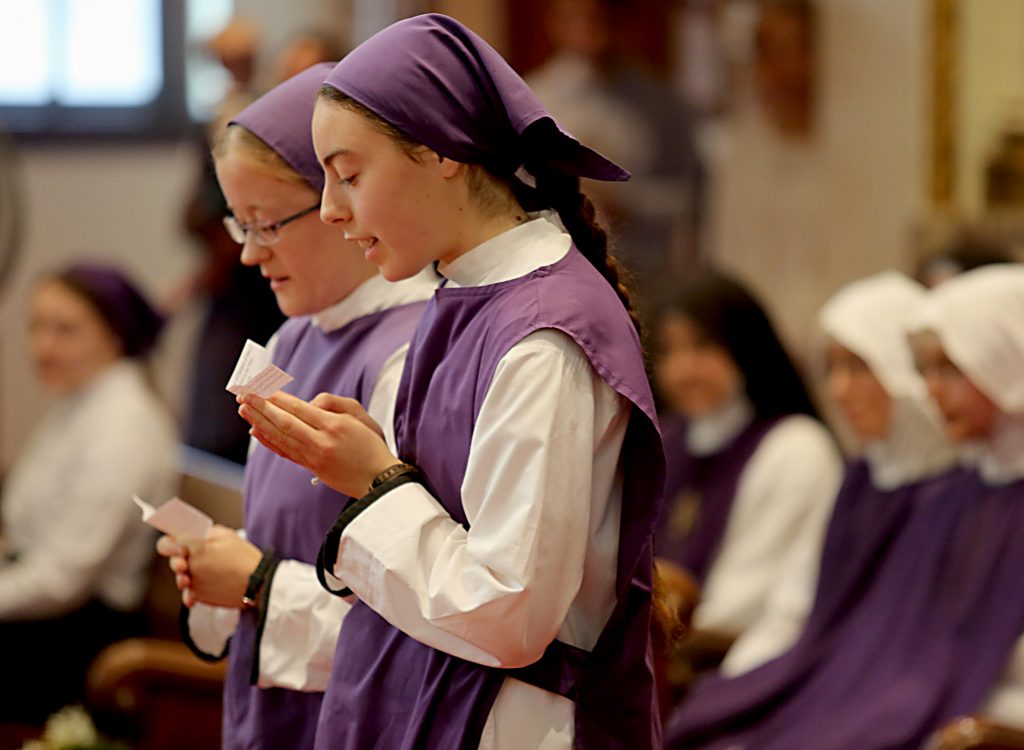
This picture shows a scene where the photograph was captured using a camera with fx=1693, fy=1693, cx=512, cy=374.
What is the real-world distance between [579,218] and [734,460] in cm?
331

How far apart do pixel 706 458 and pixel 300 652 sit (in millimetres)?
3225

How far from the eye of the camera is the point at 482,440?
209 cm

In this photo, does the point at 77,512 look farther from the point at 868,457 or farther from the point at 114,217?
the point at 114,217

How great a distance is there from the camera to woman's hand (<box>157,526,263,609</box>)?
2619mm

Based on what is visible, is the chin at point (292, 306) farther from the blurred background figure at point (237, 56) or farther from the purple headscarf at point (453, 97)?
the blurred background figure at point (237, 56)

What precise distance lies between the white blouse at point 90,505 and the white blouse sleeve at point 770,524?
1.80m

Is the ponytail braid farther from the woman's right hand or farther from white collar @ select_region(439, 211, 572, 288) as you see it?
the woman's right hand

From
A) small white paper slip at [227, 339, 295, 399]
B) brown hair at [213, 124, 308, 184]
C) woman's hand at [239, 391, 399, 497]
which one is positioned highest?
brown hair at [213, 124, 308, 184]

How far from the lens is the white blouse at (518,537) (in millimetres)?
2053

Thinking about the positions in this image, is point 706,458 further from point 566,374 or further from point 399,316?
point 566,374

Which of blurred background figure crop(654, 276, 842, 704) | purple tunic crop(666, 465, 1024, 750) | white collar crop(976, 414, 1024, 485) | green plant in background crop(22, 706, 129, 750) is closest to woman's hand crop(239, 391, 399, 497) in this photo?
green plant in background crop(22, 706, 129, 750)

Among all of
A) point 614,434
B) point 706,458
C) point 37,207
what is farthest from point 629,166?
point 614,434

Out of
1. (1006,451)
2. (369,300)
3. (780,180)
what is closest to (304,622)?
(369,300)

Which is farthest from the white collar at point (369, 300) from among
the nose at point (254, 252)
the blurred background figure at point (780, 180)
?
the blurred background figure at point (780, 180)
